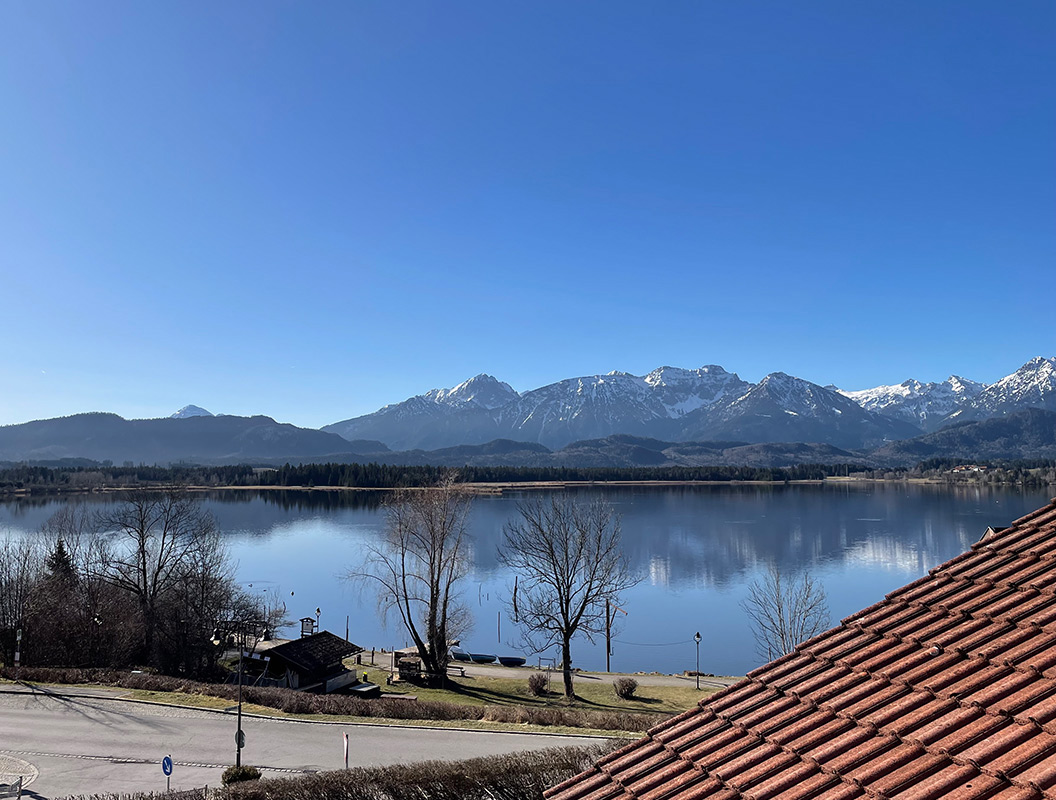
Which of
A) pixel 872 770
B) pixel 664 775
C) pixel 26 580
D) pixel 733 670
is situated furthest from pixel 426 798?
pixel 26 580

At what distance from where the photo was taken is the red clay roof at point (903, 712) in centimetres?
302

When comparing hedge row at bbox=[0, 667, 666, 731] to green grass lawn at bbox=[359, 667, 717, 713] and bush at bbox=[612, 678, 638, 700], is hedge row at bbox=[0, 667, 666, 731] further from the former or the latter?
bush at bbox=[612, 678, 638, 700]

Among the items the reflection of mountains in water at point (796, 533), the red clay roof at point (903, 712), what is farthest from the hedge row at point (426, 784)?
the reflection of mountains in water at point (796, 533)

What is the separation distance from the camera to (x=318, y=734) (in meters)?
22.0

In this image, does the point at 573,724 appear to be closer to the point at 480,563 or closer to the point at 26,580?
Result: the point at 26,580

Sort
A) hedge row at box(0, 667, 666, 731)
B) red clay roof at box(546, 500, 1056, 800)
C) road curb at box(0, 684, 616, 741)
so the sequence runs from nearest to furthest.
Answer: red clay roof at box(546, 500, 1056, 800)
road curb at box(0, 684, 616, 741)
hedge row at box(0, 667, 666, 731)

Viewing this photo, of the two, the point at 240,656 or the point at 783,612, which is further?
the point at 783,612

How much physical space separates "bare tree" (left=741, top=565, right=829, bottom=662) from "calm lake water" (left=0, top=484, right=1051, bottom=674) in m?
1.13

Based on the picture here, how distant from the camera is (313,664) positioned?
33531 millimetres

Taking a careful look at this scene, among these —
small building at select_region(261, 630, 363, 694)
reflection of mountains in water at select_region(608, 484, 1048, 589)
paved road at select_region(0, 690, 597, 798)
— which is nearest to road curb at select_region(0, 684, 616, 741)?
paved road at select_region(0, 690, 597, 798)

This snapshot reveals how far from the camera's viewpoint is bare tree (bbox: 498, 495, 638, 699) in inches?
1447

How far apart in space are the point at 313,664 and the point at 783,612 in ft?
111

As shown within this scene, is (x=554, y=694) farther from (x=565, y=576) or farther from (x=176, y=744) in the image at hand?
(x=176, y=744)

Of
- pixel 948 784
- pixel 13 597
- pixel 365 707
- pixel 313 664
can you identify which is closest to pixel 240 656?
pixel 365 707
